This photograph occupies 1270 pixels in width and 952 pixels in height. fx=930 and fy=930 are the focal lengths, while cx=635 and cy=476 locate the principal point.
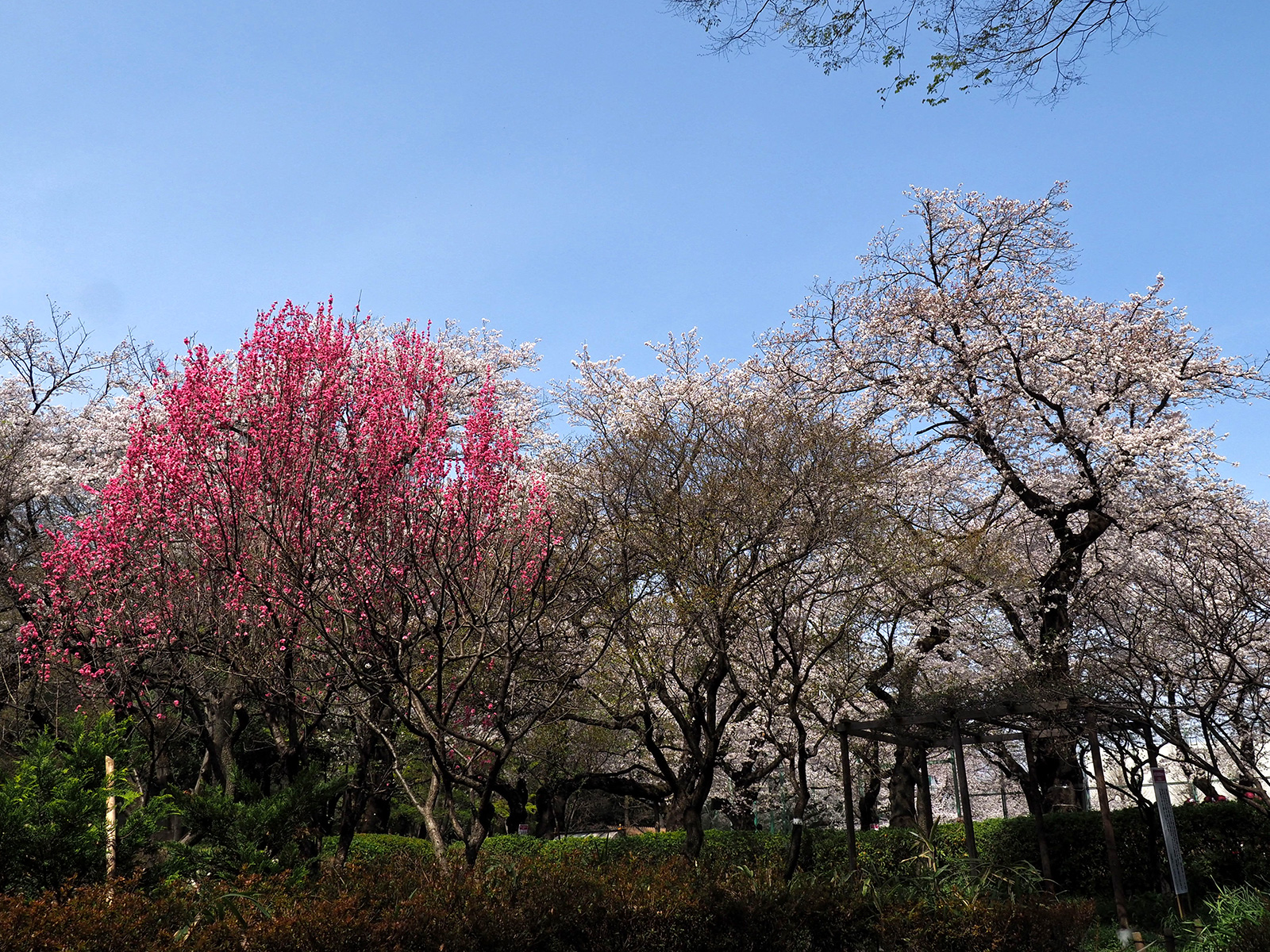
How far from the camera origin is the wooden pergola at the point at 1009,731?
9055mm

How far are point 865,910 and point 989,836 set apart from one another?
30.5ft

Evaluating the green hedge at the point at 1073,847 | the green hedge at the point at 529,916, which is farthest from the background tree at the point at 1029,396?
the green hedge at the point at 529,916

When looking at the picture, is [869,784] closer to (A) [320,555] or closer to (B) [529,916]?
(A) [320,555]

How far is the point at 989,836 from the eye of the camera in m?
14.1

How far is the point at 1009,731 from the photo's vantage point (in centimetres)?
1297

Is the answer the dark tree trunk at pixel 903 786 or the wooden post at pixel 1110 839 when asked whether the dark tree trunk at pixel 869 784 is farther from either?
the wooden post at pixel 1110 839

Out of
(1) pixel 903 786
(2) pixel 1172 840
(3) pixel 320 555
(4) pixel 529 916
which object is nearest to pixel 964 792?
(2) pixel 1172 840

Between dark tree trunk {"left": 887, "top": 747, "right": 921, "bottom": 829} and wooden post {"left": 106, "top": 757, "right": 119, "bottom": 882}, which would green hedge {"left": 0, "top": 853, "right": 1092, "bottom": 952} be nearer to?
wooden post {"left": 106, "top": 757, "right": 119, "bottom": 882}

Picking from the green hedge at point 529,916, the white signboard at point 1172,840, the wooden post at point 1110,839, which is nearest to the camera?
the green hedge at point 529,916

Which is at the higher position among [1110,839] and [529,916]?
[1110,839]

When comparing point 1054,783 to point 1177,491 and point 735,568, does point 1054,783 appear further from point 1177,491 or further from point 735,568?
point 735,568

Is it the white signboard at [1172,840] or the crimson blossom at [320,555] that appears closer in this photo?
the crimson blossom at [320,555]

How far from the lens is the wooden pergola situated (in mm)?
9055

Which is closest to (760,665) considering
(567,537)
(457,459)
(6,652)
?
(567,537)
